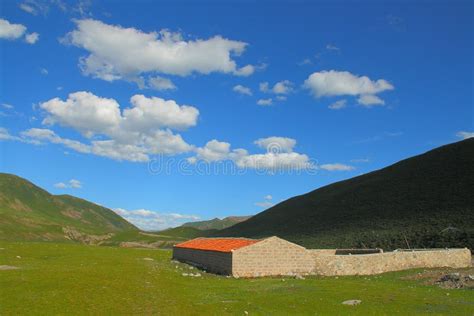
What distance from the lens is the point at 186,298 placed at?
941 inches

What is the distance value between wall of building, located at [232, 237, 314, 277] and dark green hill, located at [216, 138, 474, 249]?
123 feet

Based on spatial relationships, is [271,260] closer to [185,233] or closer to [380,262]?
[380,262]

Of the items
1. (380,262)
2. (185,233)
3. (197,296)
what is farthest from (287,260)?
(185,233)

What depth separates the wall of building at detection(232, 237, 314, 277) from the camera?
37.0 metres

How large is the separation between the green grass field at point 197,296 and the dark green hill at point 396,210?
45.7 meters

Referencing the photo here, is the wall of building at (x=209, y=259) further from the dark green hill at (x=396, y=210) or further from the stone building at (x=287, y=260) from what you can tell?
the dark green hill at (x=396, y=210)

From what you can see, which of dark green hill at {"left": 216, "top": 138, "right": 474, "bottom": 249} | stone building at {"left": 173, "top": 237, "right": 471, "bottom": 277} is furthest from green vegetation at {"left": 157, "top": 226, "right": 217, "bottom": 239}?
stone building at {"left": 173, "top": 237, "right": 471, "bottom": 277}

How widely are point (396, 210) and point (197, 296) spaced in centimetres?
7783

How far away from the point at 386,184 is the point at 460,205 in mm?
30197

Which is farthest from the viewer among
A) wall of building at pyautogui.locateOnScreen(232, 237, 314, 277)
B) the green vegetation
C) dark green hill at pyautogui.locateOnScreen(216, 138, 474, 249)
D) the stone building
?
the green vegetation

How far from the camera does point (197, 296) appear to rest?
24734 mm

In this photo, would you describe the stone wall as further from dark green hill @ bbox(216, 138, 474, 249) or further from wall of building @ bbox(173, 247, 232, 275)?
dark green hill @ bbox(216, 138, 474, 249)

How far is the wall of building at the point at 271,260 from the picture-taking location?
3700 cm

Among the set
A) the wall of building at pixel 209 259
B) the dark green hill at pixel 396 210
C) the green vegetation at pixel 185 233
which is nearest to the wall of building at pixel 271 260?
the wall of building at pixel 209 259
